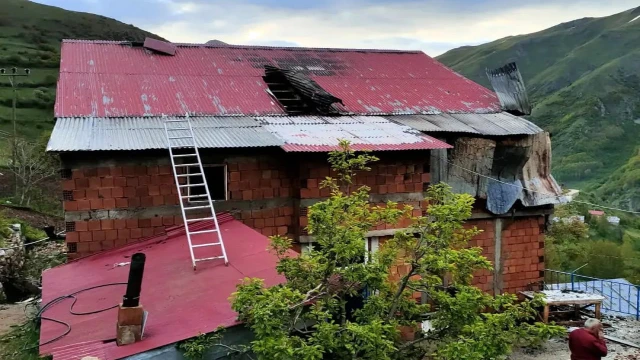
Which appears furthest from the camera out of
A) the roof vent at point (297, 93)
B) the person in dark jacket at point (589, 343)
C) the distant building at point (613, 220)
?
the distant building at point (613, 220)

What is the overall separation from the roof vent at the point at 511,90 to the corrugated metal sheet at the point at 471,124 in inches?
33.1

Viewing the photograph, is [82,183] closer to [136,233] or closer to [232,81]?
[136,233]

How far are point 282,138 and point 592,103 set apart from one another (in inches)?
3077

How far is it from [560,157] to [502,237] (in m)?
62.1

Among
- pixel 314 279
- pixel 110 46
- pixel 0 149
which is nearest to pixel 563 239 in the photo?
pixel 110 46

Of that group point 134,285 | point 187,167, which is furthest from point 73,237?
point 134,285

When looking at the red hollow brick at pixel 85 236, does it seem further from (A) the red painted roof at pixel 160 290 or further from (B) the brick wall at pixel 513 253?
(B) the brick wall at pixel 513 253

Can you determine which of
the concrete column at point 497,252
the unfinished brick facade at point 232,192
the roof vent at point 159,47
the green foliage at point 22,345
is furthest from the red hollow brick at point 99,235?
the concrete column at point 497,252

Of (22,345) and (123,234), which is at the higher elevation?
(123,234)

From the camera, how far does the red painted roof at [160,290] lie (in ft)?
18.3

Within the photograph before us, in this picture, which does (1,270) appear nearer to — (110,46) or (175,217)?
(110,46)

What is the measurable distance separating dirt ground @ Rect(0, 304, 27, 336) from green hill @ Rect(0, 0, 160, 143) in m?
27.0

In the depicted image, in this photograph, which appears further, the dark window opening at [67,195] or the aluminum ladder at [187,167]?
the dark window opening at [67,195]

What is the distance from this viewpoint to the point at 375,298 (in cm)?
610
